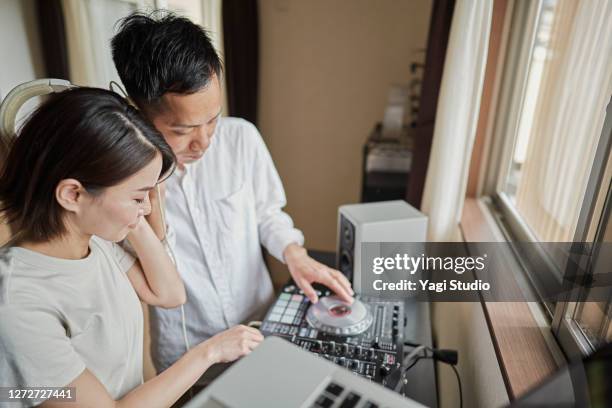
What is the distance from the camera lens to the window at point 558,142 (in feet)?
2.45

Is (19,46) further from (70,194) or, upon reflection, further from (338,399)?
(338,399)

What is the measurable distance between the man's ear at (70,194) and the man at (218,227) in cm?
30

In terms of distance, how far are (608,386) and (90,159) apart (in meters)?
0.72

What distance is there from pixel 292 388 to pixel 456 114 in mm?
1013

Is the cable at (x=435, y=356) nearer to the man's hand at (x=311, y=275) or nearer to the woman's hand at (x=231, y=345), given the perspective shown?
the man's hand at (x=311, y=275)

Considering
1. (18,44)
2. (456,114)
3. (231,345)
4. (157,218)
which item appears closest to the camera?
(231,345)

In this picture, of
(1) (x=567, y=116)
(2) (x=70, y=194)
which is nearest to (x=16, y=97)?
(2) (x=70, y=194)

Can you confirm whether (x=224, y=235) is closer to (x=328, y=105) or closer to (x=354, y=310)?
(x=354, y=310)

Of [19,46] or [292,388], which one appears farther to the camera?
[19,46]

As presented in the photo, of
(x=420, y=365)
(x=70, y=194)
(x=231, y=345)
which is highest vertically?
(x=70, y=194)

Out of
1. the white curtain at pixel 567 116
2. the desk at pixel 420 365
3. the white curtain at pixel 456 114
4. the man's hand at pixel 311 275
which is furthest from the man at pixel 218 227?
the white curtain at pixel 567 116

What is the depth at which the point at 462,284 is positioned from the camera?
1.20m

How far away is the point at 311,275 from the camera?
1157 mm

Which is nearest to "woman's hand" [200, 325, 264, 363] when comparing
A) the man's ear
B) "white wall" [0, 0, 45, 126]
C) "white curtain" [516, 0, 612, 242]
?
the man's ear
